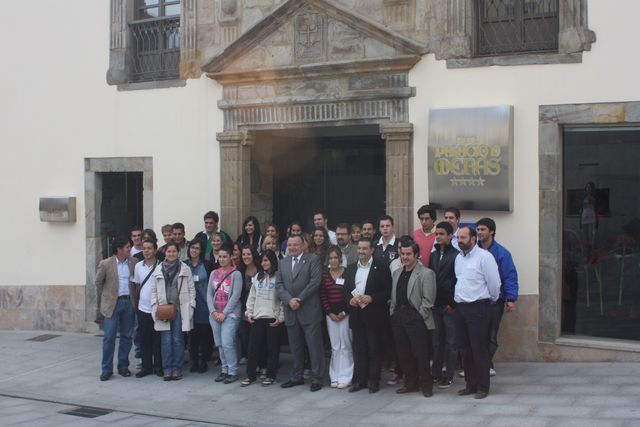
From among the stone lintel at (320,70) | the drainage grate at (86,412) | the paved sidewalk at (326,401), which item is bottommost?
the drainage grate at (86,412)

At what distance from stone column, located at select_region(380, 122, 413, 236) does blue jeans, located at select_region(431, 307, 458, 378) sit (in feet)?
5.91

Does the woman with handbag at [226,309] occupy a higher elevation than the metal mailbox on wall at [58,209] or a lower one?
lower

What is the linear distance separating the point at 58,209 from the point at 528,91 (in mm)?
7270

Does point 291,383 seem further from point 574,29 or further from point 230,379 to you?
point 574,29

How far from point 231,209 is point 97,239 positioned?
8.07 feet

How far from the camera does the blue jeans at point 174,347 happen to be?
10.3m

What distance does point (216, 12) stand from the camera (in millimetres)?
12320

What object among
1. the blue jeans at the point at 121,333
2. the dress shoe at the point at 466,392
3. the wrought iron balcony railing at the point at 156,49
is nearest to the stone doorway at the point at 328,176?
the wrought iron balcony railing at the point at 156,49

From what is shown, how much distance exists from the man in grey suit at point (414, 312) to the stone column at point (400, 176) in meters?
1.83

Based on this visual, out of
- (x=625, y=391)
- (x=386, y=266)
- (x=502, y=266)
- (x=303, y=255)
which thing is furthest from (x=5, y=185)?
(x=625, y=391)

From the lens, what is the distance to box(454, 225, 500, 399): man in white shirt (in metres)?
8.70

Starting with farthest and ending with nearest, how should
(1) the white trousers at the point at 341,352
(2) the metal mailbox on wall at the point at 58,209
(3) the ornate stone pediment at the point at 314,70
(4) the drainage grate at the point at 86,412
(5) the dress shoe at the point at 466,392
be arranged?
(2) the metal mailbox on wall at the point at 58,209 → (3) the ornate stone pediment at the point at 314,70 → (1) the white trousers at the point at 341,352 → (4) the drainage grate at the point at 86,412 → (5) the dress shoe at the point at 466,392

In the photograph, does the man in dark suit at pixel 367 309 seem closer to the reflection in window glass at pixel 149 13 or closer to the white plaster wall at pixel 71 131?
the white plaster wall at pixel 71 131

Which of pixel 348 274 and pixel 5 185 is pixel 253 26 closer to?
pixel 348 274
